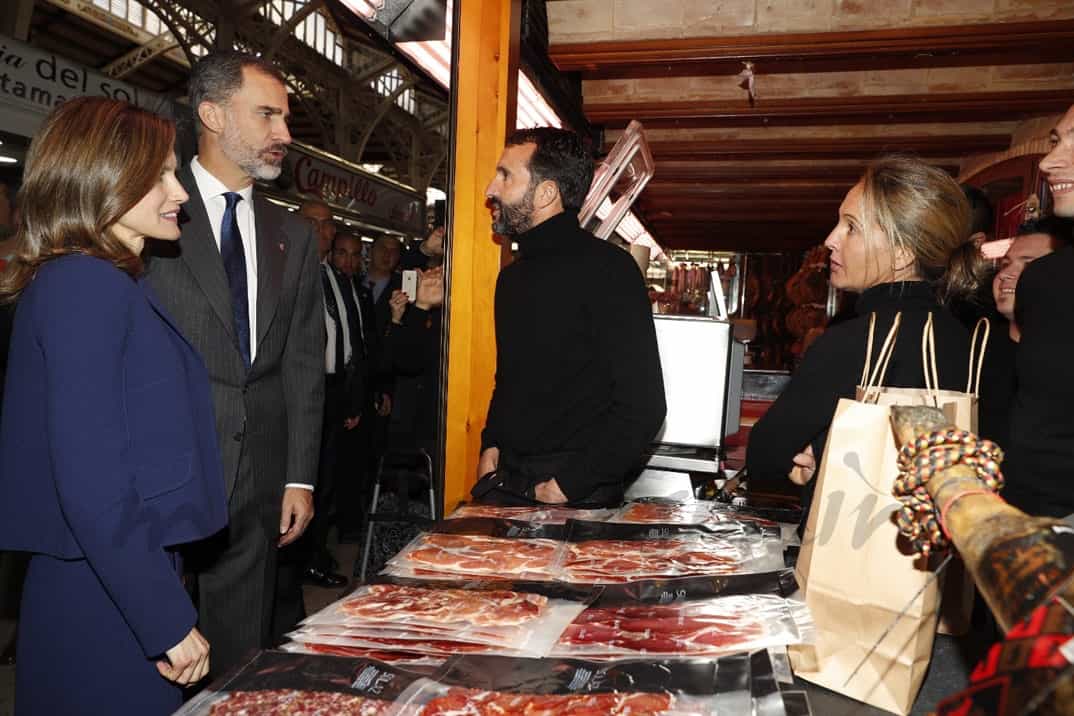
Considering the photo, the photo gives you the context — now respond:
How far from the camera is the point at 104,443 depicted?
50.3 inches

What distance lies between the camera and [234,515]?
2.10 meters

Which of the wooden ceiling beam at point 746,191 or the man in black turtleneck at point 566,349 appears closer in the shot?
the man in black turtleneck at point 566,349

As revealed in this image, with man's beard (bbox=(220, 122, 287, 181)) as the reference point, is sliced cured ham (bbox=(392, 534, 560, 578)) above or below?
below

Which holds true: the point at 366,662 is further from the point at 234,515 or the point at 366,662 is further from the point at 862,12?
the point at 862,12

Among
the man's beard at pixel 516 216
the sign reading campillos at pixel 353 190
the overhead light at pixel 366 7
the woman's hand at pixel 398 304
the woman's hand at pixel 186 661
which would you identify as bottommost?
the woman's hand at pixel 186 661

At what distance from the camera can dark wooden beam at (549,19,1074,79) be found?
12.1ft

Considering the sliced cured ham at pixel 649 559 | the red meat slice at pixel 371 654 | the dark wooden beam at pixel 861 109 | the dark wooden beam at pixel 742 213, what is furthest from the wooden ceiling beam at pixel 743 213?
the red meat slice at pixel 371 654

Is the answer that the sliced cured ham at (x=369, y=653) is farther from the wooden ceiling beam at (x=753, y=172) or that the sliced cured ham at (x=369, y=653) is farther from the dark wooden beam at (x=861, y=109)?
the wooden ceiling beam at (x=753, y=172)

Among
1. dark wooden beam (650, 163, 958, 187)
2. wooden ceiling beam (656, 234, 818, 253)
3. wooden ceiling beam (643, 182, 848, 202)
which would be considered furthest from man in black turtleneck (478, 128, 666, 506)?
wooden ceiling beam (656, 234, 818, 253)

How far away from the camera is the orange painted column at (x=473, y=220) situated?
2949 mm

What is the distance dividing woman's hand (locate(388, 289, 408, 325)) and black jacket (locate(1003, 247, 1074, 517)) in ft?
10.3

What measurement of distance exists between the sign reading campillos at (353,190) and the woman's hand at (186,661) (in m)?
8.93

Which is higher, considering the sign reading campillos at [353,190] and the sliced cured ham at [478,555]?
the sign reading campillos at [353,190]

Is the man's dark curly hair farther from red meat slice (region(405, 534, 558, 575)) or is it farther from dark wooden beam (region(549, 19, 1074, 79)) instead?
dark wooden beam (region(549, 19, 1074, 79))
